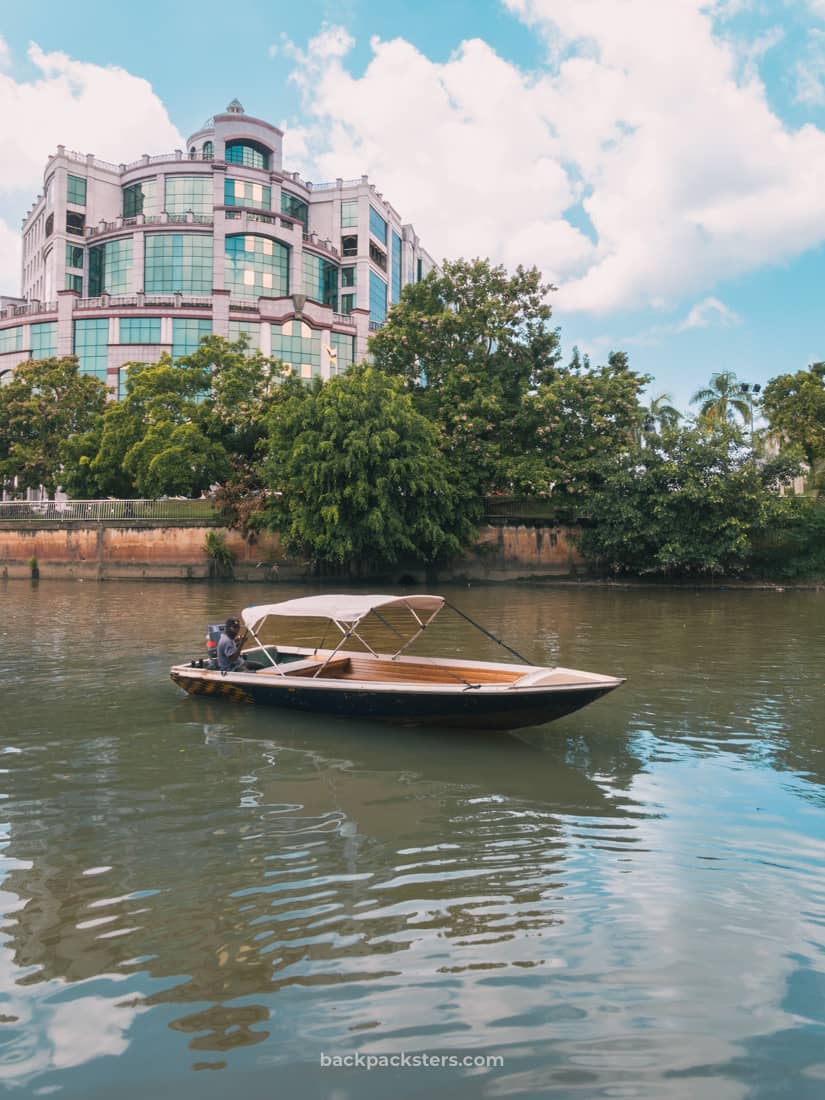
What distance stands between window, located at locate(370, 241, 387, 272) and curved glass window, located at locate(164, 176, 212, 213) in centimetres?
1361

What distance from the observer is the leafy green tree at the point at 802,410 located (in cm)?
3541

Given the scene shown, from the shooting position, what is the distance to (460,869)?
5.27 m

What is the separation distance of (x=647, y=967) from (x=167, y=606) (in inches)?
839

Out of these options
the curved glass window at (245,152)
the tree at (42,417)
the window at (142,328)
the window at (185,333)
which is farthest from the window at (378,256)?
the tree at (42,417)

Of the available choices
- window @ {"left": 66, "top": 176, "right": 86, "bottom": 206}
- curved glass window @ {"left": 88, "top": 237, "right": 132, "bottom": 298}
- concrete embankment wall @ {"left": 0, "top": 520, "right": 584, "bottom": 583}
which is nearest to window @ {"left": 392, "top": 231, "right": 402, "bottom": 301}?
curved glass window @ {"left": 88, "top": 237, "right": 132, "bottom": 298}

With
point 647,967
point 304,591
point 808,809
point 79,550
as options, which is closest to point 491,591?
point 304,591

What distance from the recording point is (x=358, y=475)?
92.7 feet

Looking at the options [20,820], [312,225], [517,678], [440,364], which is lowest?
[20,820]

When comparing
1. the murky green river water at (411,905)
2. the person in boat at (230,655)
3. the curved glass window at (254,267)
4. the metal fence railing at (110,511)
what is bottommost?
the murky green river water at (411,905)

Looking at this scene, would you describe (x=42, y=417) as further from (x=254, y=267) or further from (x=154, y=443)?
(x=254, y=267)

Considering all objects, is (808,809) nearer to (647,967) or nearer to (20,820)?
(647,967)

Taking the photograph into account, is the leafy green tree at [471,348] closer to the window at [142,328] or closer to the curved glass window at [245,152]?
the window at [142,328]

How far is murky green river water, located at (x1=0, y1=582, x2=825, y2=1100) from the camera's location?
336 centimetres

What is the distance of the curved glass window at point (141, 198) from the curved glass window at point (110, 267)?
356 cm
